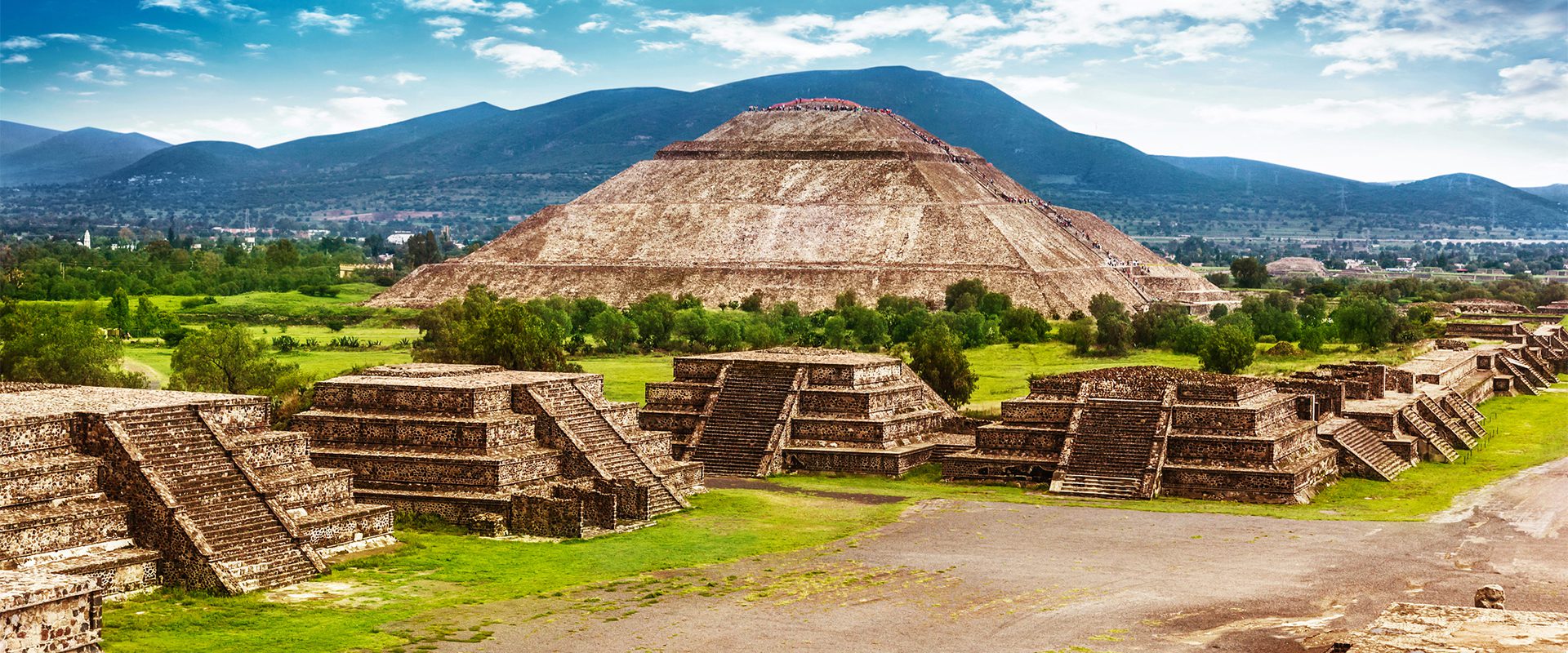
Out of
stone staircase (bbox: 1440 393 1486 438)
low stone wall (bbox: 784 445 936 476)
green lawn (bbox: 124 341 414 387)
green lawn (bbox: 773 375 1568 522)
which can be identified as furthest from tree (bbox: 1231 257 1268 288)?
low stone wall (bbox: 784 445 936 476)

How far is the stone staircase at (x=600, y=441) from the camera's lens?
4434 cm

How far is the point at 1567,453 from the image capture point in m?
58.0

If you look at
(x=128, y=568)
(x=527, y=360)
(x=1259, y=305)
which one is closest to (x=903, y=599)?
(x=128, y=568)

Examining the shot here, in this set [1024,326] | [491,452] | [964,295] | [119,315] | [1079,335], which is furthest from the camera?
[964,295]

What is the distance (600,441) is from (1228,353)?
1457 inches

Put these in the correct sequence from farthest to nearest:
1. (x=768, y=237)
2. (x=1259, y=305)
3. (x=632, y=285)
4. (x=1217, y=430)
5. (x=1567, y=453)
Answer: (x=768, y=237)
(x=632, y=285)
(x=1259, y=305)
(x=1567, y=453)
(x=1217, y=430)

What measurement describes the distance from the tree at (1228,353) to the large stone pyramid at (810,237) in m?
52.7

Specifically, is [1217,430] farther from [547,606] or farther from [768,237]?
[768,237]

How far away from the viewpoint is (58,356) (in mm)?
62781

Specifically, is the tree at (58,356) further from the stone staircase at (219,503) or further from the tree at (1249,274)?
the tree at (1249,274)

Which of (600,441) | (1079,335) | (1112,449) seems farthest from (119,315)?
(1112,449)

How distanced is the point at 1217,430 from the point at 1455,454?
13.9 meters

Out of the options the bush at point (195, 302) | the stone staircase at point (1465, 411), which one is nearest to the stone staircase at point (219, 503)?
the stone staircase at point (1465, 411)

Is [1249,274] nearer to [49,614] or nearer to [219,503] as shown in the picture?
[219,503]
